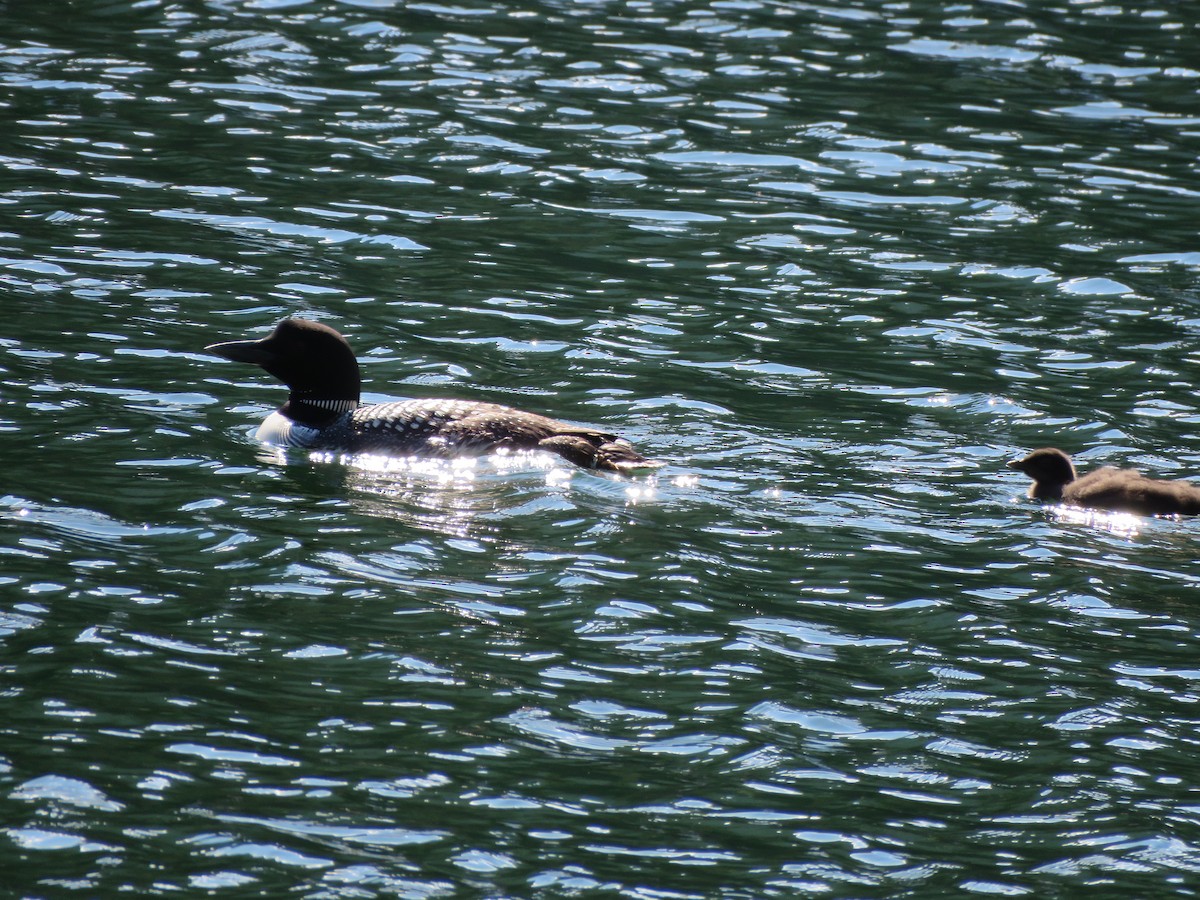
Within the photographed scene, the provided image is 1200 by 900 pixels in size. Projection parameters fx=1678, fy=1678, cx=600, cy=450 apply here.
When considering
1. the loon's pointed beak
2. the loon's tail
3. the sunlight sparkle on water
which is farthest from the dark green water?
the loon's pointed beak

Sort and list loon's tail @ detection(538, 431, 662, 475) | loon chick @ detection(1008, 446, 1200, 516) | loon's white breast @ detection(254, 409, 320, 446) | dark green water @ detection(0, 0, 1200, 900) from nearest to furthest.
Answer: dark green water @ detection(0, 0, 1200, 900)
loon chick @ detection(1008, 446, 1200, 516)
loon's tail @ detection(538, 431, 662, 475)
loon's white breast @ detection(254, 409, 320, 446)

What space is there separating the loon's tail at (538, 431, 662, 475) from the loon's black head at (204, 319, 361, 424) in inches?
65.9

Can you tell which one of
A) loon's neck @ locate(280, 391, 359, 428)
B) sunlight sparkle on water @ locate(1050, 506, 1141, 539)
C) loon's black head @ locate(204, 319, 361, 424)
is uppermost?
loon's black head @ locate(204, 319, 361, 424)

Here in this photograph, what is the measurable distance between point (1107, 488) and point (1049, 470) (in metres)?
0.39

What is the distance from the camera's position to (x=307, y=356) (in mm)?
11367

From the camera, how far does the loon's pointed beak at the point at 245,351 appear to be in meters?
11.2

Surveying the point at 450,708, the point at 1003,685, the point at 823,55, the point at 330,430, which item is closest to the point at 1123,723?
the point at 1003,685

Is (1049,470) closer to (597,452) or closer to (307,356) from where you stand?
(597,452)

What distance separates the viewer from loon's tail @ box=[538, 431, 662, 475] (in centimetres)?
1038

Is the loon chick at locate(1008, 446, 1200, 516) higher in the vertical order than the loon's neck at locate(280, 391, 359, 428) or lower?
lower

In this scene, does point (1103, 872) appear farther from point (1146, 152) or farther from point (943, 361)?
point (1146, 152)

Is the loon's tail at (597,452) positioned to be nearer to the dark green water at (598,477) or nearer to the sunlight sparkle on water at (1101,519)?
the dark green water at (598,477)

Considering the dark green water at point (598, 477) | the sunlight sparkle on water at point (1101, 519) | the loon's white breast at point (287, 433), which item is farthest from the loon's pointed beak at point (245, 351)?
the sunlight sparkle on water at point (1101, 519)

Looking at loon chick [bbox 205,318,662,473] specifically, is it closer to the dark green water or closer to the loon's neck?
the loon's neck
